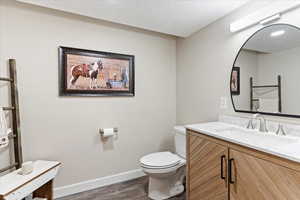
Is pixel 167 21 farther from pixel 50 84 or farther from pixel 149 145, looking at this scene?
pixel 149 145

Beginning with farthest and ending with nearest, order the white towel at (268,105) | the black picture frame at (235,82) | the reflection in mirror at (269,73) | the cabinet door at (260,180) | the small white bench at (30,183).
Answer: the black picture frame at (235,82)
the white towel at (268,105)
the reflection in mirror at (269,73)
the small white bench at (30,183)
the cabinet door at (260,180)

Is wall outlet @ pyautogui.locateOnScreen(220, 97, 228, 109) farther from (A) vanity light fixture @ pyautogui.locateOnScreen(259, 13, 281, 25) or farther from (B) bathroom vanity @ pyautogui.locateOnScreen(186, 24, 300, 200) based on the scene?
(A) vanity light fixture @ pyautogui.locateOnScreen(259, 13, 281, 25)

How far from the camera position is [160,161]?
195 cm

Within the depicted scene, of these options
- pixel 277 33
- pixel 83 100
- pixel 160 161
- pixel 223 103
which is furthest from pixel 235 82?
pixel 83 100

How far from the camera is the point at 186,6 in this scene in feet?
5.77

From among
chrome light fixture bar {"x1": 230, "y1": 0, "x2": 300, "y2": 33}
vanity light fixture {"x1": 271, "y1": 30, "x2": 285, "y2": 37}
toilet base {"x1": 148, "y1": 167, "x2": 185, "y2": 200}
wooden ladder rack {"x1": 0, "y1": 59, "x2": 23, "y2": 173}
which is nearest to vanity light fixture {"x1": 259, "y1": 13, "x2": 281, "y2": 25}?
chrome light fixture bar {"x1": 230, "y1": 0, "x2": 300, "y2": 33}

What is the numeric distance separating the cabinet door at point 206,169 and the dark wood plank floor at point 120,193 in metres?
0.56

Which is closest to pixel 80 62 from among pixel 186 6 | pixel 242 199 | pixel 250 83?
pixel 186 6

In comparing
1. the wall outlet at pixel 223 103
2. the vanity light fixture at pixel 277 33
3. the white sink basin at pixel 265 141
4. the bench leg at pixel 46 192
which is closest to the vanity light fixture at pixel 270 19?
the vanity light fixture at pixel 277 33

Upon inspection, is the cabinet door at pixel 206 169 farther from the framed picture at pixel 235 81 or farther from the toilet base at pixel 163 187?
the framed picture at pixel 235 81

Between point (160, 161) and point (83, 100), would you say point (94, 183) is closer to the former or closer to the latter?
point (160, 161)

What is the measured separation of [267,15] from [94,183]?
2639 millimetres

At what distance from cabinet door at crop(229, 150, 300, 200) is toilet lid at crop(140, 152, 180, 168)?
0.76 meters

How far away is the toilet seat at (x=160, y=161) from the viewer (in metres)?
1.85
